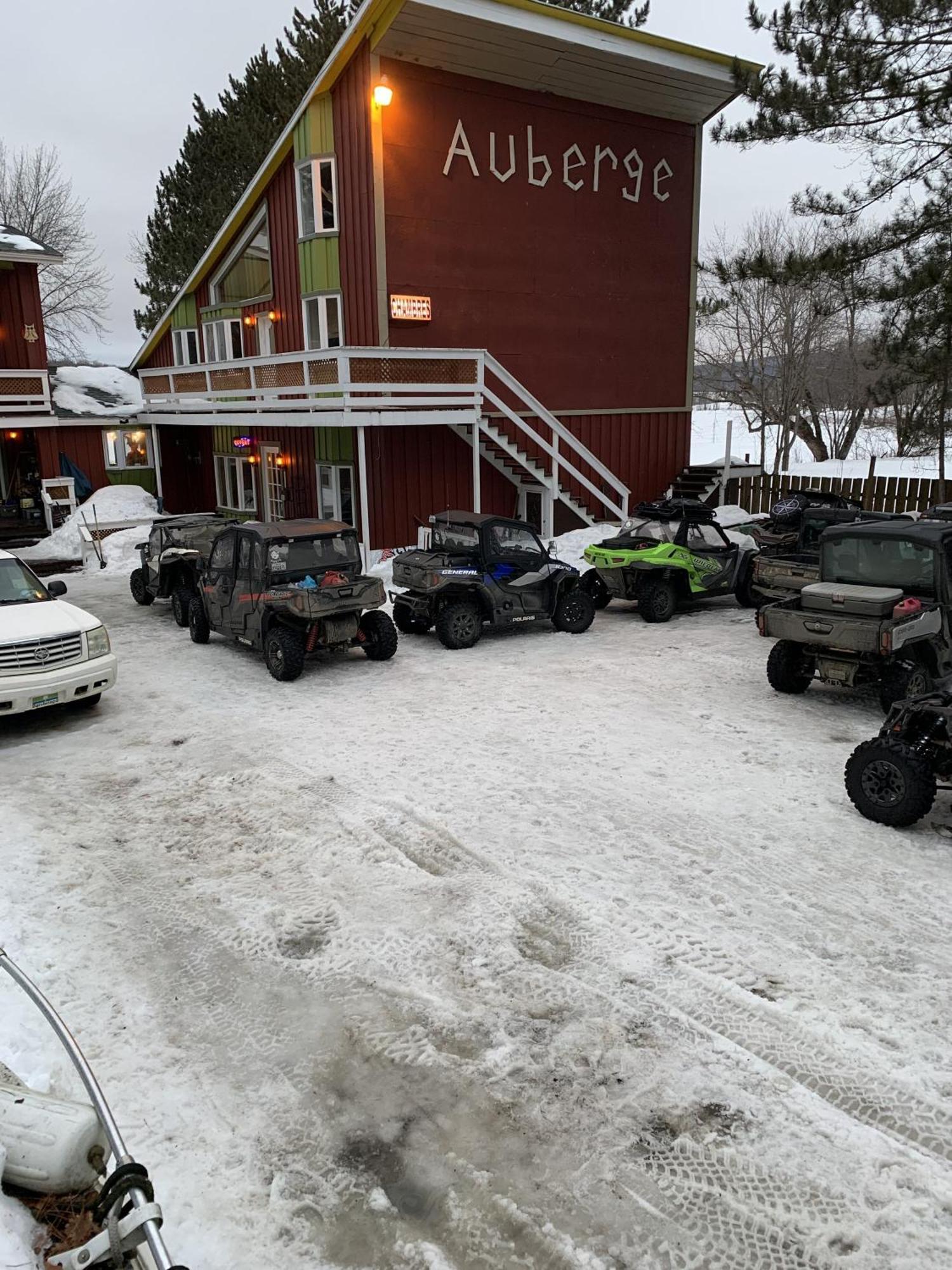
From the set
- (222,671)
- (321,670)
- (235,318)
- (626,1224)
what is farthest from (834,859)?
(235,318)

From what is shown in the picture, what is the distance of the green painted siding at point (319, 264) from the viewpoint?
19.2 metres

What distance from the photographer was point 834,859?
610cm

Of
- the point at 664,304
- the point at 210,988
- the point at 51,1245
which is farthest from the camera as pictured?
the point at 664,304

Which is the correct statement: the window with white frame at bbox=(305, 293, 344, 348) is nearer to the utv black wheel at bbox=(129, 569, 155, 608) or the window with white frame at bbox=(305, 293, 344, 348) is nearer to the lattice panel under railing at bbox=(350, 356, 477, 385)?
A: the lattice panel under railing at bbox=(350, 356, 477, 385)

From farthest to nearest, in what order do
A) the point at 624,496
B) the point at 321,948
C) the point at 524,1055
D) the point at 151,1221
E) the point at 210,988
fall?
1. the point at 624,496
2. the point at 321,948
3. the point at 210,988
4. the point at 524,1055
5. the point at 151,1221

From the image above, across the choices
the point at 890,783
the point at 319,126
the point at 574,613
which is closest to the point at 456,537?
the point at 574,613

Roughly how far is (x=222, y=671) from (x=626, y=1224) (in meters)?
8.61

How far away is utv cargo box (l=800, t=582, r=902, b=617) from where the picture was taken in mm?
8484

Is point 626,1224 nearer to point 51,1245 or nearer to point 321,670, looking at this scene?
point 51,1245

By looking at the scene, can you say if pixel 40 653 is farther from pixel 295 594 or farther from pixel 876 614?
pixel 876 614

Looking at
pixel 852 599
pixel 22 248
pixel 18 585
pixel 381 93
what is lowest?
pixel 852 599

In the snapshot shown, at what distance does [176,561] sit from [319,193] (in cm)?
982

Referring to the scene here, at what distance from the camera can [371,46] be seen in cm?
1691

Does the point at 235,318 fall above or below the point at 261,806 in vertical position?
above
